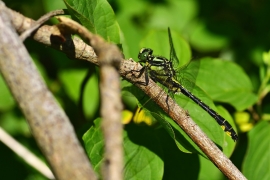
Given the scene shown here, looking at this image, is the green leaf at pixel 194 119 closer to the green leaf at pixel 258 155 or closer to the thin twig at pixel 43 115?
the green leaf at pixel 258 155

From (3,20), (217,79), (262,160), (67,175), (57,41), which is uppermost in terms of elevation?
(3,20)

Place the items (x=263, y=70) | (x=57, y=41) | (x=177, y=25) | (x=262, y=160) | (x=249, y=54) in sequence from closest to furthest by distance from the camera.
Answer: (x=57, y=41), (x=262, y=160), (x=263, y=70), (x=249, y=54), (x=177, y=25)

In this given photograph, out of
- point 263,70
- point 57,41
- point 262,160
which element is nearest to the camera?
point 57,41

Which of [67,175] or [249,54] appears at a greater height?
[67,175]

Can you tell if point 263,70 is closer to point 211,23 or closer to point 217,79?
point 217,79

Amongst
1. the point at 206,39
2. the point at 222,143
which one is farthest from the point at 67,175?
the point at 206,39

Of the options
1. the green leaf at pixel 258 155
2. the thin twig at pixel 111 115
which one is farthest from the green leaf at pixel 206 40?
the thin twig at pixel 111 115

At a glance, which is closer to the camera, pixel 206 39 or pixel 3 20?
pixel 3 20
